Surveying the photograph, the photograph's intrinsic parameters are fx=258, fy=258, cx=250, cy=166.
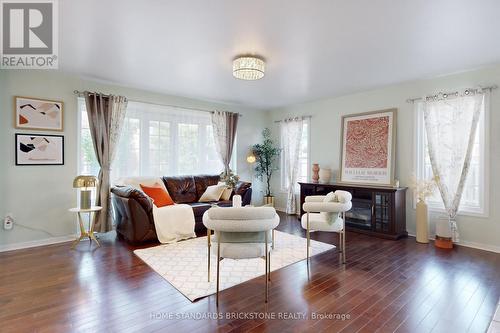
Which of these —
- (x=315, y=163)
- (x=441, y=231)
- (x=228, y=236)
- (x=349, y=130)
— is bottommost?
(x=441, y=231)

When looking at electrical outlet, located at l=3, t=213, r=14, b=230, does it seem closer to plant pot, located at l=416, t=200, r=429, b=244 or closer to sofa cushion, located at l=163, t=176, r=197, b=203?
sofa cushion, located at l=163, t=176, r=197, b=203

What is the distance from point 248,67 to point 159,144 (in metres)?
2.76

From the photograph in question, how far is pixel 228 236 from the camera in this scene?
2404 millimetres

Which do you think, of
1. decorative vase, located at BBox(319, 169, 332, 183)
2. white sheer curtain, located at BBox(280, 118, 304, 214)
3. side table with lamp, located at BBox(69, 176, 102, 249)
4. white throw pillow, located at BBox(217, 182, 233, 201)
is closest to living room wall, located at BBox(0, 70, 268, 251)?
side table with lamp, located at BBox(69, 176, 102, 249)

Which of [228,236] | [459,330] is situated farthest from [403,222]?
[228,236]

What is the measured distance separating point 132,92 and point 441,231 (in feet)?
18.3

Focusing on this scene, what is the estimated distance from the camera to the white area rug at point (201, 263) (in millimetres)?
2633

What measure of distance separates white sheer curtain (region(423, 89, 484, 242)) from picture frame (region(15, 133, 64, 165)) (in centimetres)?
587

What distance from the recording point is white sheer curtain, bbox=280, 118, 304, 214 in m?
6.08

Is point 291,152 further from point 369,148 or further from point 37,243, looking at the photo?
point 37,243

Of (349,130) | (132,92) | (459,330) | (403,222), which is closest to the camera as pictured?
(459,330)

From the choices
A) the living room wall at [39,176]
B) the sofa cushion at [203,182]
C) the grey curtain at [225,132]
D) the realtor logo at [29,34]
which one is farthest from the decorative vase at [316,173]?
the realtor logo at [29,34]

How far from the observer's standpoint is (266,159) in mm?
6504

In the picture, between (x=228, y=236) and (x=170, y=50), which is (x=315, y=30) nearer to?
(x=170, y=50)
